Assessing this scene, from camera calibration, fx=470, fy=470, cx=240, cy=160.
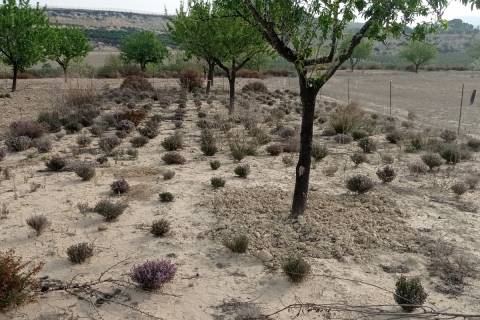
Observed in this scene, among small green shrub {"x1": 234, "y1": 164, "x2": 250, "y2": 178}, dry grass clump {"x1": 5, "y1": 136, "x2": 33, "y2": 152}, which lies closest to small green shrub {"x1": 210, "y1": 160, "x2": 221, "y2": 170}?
small green shrub {"x1": 234, "y1": 164, "x2": 250, "y2": 178}

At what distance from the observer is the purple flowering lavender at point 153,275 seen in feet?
18.9

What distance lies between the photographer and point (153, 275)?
578 centimetres

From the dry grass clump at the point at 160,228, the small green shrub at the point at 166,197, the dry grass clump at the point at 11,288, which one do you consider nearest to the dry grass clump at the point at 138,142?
the small green shrub at the point at 166,197

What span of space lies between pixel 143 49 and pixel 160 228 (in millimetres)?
47310

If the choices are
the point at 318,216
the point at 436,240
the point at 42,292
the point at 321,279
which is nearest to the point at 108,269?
the point at 42,292

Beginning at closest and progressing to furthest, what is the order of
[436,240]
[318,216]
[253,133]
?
[436,240]
[318,216]
[253,133]

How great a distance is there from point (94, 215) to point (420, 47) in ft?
228

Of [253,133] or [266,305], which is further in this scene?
[253,133]

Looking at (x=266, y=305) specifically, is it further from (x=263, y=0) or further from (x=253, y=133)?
(x=253, y=133)

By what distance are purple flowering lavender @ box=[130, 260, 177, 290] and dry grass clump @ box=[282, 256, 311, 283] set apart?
58.6 inches

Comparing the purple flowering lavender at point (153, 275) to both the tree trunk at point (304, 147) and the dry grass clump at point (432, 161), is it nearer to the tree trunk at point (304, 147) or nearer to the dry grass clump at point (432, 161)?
the tree trunk at point (304, 147)

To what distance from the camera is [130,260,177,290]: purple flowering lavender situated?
575cm

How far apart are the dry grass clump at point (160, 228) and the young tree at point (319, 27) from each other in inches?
107

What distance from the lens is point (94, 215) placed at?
8352mm
